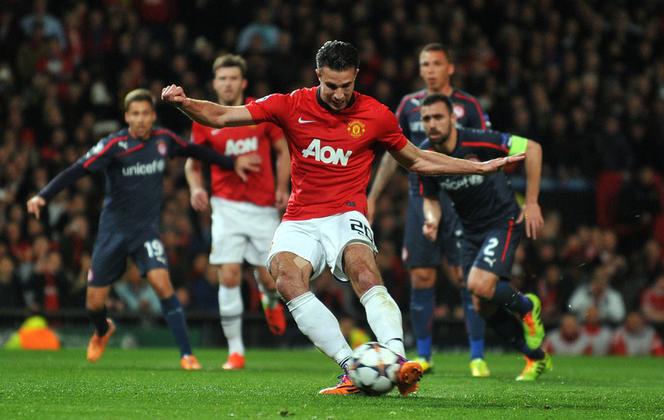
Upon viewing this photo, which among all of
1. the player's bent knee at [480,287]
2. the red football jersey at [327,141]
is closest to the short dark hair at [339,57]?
the red football jersey at [327,141]

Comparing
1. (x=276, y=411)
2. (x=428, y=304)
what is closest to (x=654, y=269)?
(x=428, y=304)

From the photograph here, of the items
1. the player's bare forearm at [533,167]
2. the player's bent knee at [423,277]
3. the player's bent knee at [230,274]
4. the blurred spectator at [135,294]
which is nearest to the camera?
the player's bare forearm at [533,167]

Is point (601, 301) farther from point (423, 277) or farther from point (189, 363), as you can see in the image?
point (189, 363)

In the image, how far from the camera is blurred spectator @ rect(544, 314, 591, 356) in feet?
52.4

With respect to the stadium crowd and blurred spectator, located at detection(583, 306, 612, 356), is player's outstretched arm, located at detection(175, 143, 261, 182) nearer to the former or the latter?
the stadium crowd

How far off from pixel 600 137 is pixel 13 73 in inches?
359

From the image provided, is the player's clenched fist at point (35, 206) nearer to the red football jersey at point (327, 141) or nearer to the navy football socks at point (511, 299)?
the red football jersey at point (327, 141)

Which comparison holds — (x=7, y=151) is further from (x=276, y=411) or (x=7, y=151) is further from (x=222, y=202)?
(x=276, y=411)

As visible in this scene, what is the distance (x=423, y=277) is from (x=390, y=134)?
3.40 meters

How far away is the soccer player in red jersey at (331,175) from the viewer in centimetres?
714

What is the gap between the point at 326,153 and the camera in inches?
295

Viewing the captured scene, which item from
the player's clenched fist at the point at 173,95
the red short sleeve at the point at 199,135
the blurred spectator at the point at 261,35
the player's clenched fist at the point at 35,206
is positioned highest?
the blurred spectator at the point at 261,35

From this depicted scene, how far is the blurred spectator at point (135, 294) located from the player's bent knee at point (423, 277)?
18.8ft

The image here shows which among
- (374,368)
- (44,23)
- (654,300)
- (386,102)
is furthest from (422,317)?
(44,23)
